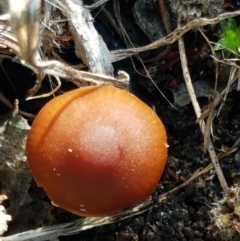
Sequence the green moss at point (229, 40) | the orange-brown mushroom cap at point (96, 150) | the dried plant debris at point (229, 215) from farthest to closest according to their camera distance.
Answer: the green moss at point (229, 40) < the dried plant debris at point (229, 215) < the orange-brown mushroom cap at point (96, 150)

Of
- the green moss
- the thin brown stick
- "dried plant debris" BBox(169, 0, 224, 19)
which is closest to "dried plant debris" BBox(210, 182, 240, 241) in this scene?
the thin brown stick

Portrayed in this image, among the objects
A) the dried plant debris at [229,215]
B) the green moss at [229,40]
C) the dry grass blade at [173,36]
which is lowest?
the dried plant debris at [229,215]

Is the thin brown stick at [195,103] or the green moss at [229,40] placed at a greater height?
the green moss at [229,40]

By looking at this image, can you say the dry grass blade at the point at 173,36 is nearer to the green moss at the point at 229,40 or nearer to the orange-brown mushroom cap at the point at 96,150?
the green moss at the point at 229,40

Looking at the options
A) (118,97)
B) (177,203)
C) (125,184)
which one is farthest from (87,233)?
(118,97)

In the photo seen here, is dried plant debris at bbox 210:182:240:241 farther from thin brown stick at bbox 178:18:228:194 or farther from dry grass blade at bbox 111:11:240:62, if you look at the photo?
dry grass blade at bbox 111:11:240:62

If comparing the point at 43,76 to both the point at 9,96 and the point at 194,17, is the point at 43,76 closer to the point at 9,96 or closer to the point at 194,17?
the point at 9,96

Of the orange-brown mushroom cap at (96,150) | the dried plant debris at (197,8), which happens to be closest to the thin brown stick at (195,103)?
the dried plant debris at (197,8)
